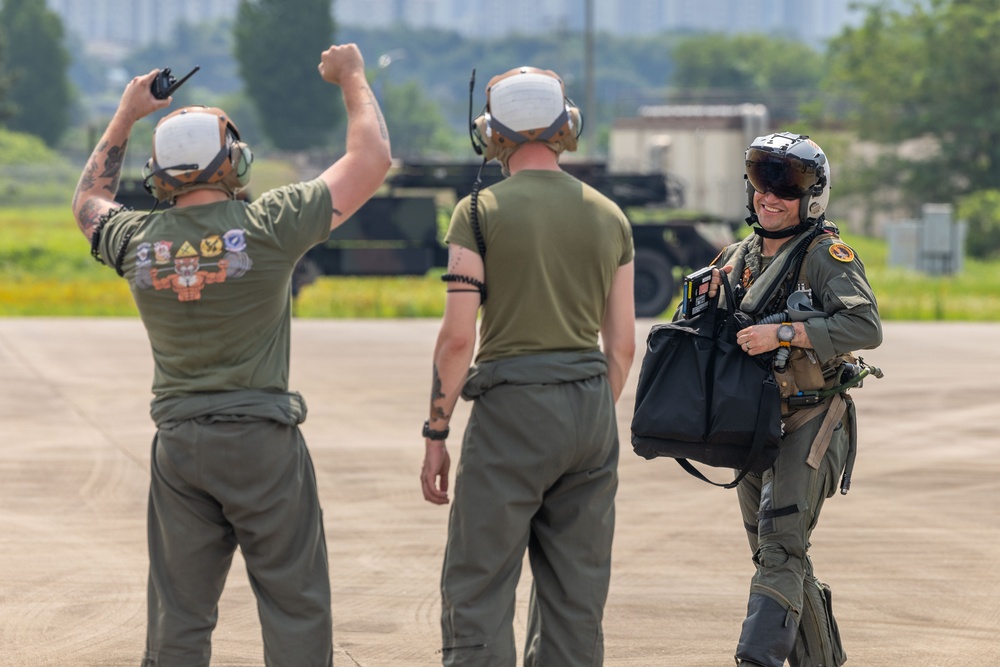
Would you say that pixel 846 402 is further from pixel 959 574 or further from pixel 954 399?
pixel 954 399

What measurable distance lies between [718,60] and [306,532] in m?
129

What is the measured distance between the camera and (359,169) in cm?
445

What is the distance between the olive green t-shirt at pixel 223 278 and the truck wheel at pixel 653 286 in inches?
648

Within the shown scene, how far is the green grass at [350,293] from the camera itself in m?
20.2

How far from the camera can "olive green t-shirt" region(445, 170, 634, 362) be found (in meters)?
4.52

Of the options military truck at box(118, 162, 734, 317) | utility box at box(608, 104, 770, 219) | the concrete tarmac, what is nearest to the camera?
the concrete tarmac

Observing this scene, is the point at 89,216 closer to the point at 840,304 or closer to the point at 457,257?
the point at 457,257

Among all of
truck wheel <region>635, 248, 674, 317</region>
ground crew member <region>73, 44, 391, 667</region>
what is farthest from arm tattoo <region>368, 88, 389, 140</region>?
truck wheel <region>635, 248, 674, 317</region>

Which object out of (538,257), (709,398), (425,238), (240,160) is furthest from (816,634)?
(425,238)

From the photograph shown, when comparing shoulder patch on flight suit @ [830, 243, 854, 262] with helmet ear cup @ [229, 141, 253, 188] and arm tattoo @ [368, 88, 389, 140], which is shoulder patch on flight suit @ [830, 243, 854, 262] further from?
helmet ear cup @ [229, 141, 253, 188]

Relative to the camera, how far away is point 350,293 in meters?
22.5

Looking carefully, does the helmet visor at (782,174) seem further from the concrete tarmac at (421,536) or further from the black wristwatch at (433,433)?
the concrete tarmac at (421,536)

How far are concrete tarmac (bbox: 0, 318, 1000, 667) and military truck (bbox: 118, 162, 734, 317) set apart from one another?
25.7 feet

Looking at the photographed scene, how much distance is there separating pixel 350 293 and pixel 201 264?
18.2 meters
